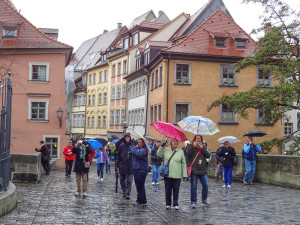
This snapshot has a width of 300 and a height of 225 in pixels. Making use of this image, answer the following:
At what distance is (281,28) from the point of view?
22.4 metres

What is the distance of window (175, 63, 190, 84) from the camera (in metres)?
34.1

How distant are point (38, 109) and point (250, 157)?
18.7 meters

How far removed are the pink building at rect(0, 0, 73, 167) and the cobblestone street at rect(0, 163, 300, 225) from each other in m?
17.2

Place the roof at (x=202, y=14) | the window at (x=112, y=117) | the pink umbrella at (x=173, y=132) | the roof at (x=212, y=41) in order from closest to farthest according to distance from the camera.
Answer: the pink umbrella at (x=173, y=132) < the roof at (x=212, y=41) < the roof at (x=202, y=14) < the window at (x=112, y=117)

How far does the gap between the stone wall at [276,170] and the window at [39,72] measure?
17286mm

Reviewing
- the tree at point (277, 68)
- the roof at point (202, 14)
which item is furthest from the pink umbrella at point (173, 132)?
the roof at point (202, 14)

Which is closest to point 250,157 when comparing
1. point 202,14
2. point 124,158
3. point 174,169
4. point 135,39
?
point 124,158

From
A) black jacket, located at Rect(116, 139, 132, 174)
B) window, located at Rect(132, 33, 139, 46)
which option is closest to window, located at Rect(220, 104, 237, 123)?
window, located at Rect(132, 33, 139, 46)

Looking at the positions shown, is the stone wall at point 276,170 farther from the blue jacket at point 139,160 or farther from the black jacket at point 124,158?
the blue jacket at point 139,160

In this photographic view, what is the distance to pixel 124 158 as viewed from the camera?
12430mm

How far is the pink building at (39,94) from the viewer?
31.1 meters

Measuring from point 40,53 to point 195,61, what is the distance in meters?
11.2

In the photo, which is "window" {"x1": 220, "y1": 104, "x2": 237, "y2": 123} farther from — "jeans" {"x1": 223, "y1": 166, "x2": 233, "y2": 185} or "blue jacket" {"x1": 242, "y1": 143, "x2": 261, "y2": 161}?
"jeans" {"x1": 223, "y1": 166, "x2": 233, "y2": 185}

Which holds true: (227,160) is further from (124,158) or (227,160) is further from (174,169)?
(174,169)
